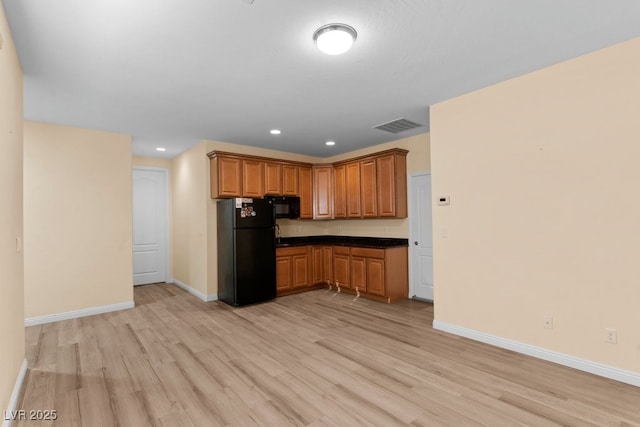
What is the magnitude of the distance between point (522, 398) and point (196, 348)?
2951 millimetres

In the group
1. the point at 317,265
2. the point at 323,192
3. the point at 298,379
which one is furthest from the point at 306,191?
the point at 298,379

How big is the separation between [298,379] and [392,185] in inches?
134

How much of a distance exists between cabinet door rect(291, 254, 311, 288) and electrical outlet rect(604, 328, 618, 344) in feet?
13.8

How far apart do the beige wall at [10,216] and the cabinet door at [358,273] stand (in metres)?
4.23

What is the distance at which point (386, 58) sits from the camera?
265cm

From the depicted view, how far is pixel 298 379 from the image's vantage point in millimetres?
2582

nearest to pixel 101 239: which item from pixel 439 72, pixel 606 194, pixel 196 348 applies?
pixel 196 348

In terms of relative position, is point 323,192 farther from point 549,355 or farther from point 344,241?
point 549,355

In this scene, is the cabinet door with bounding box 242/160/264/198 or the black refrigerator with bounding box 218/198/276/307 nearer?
the black refrigerator with bounding box 218/198/276/307

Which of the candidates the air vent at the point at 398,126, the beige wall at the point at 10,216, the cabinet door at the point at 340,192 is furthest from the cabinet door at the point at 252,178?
the beige wall at the point at 10,216

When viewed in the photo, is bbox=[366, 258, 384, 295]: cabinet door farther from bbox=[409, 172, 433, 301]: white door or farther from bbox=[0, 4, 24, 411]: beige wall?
bbox=[0, 4, 24, 411]: beige wall

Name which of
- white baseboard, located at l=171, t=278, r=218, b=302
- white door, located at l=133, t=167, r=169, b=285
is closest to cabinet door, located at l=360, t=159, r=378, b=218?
white baseboard, located at l=171, t=278, r=218, b=302

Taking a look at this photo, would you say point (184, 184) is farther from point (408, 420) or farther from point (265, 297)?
point (408, 420)

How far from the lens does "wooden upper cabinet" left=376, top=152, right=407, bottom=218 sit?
201 inches
